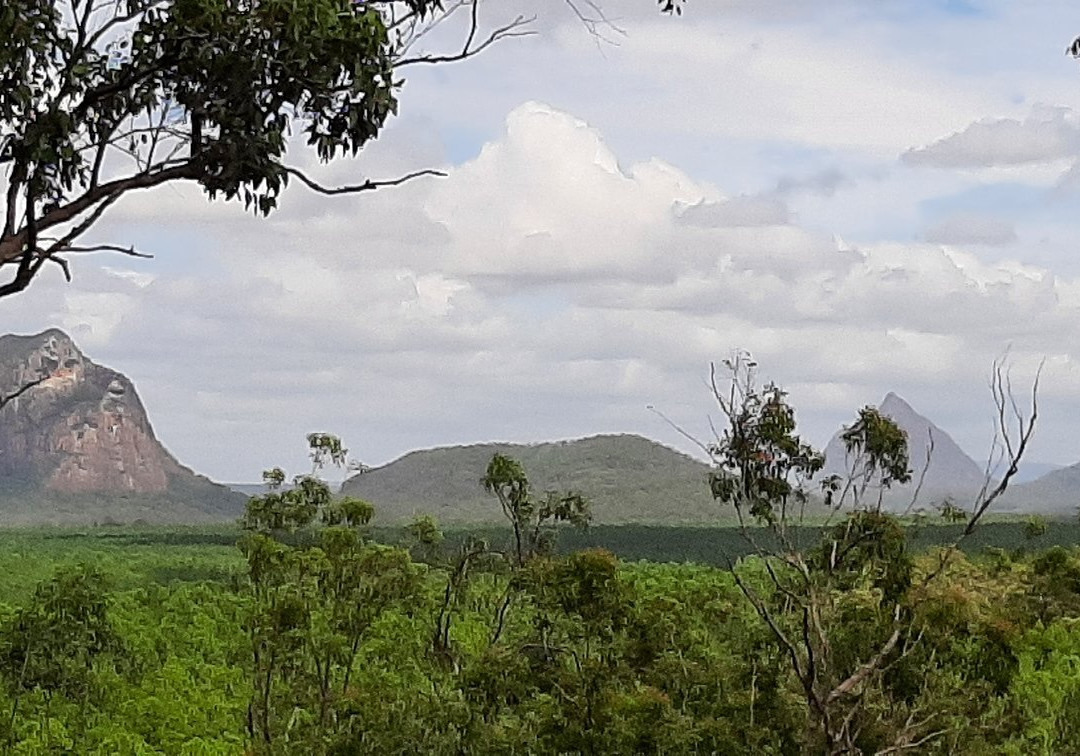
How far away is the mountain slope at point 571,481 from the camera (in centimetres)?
11275

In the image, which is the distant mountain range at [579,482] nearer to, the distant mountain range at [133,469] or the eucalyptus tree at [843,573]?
the distant mountain range at [133,469]

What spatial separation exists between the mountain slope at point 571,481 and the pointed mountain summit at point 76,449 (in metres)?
14.5

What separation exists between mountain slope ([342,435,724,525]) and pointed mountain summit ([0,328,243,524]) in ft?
47.6

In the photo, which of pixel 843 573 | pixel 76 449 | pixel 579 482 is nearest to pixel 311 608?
pixel 843 573

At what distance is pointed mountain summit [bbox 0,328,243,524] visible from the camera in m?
124

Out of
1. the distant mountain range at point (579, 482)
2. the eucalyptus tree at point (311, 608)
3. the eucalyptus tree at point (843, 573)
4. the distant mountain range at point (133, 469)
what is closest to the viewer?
the eucalyptus tree at point (843, 573)

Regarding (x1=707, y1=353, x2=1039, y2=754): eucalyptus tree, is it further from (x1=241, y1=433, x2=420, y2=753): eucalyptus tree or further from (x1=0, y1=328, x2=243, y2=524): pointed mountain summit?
(x1=0, y1=328, x2=243, y2=524): pointed mountain summit

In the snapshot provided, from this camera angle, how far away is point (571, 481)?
404ft

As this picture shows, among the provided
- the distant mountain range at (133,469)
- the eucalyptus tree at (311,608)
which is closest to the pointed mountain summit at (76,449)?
the distant mountain range at (133,469)

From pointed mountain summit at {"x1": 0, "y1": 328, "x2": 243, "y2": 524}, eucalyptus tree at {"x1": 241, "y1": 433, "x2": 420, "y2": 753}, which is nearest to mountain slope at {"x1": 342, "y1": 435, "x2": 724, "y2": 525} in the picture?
pointed mountain summit at {"x1": 0, "y1": 328, "x2": 243, "y2": 524}

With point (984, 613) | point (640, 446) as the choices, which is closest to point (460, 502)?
point (640, 446)

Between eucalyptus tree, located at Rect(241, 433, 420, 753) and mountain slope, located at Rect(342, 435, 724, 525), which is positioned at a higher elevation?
mountain slope, located at Rect(342, 435, 724, 525)

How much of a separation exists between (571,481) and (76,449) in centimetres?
4037

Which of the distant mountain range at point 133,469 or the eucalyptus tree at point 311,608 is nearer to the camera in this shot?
the eucalyptus tree at point 311,608
